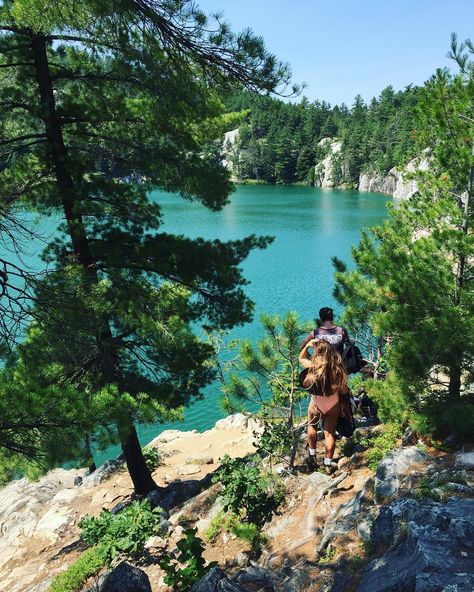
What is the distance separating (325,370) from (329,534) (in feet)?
5.72

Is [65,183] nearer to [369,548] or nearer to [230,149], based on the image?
[369,548]

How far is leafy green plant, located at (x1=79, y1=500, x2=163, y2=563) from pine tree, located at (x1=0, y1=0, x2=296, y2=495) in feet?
4.06

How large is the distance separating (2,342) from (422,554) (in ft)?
11.7

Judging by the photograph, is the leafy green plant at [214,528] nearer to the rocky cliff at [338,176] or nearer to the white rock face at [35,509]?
the white rock face at [35,509]

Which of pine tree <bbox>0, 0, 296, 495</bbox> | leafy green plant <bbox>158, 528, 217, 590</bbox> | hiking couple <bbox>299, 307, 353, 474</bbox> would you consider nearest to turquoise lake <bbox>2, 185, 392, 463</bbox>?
pine tree <bbox>0, 0, 296, 495</bbox>

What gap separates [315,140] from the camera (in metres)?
115

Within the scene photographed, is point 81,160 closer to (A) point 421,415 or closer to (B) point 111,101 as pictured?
(B) point 111,101

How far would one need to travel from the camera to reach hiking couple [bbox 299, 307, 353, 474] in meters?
5.55

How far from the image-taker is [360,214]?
195 ft

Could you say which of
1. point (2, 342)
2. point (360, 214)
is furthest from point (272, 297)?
point (360, 214)

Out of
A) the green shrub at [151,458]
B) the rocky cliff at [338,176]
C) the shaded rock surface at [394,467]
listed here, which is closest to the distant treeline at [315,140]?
the rocky cliff at [338,176]

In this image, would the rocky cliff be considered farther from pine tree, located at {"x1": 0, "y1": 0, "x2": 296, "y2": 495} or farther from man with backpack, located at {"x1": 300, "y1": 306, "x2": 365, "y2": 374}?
man with backpack, located at {"x1": 300, "y1": 306, "x2": 365, "y2": 374}

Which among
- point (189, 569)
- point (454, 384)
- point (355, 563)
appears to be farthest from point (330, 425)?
point (189, 569)

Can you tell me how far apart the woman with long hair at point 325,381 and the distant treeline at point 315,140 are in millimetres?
88990
